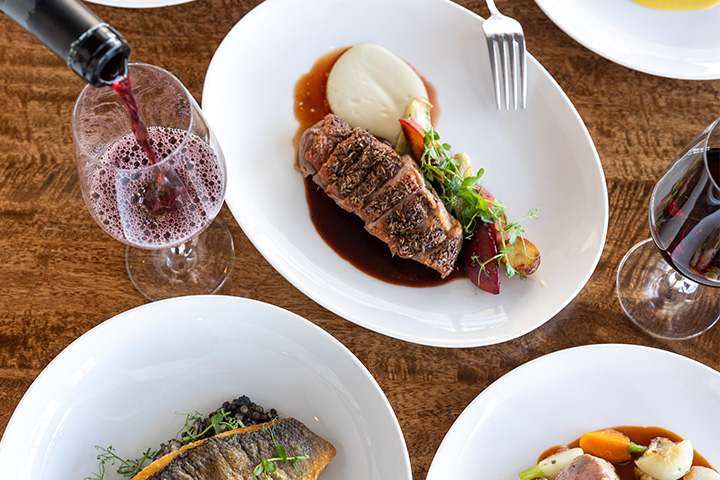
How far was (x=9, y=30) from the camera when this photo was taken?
2297mm

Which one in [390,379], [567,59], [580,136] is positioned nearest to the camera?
[390,379]

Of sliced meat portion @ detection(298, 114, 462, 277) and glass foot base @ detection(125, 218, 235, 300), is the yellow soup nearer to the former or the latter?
sliced meat portion @ detection(298, 114, 462, 277)

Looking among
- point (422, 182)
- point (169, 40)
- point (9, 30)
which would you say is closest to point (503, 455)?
point (422, 182)

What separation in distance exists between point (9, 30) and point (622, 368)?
93.2 inches

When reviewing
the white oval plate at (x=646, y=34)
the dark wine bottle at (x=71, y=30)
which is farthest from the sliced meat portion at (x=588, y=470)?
the dark wine bottle at (x=71, y=30)

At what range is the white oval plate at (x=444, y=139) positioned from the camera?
6.92 ft

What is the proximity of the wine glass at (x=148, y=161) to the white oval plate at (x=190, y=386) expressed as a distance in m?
0.27

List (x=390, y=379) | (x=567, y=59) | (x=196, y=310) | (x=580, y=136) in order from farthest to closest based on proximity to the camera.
→ (x=567, y=59) → (x=580, y=136) → (x=390, y=379) → (x=196, y=310)

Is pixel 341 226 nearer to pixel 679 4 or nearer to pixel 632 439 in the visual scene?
pixel 632 439

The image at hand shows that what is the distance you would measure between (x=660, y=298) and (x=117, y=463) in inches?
72.5

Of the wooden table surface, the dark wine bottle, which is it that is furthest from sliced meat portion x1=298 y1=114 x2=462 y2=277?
the dark wine bottle

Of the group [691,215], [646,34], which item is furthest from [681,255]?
[646,34]

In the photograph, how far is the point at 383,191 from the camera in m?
2.19

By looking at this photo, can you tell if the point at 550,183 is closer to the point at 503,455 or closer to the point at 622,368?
the point at 622,368
